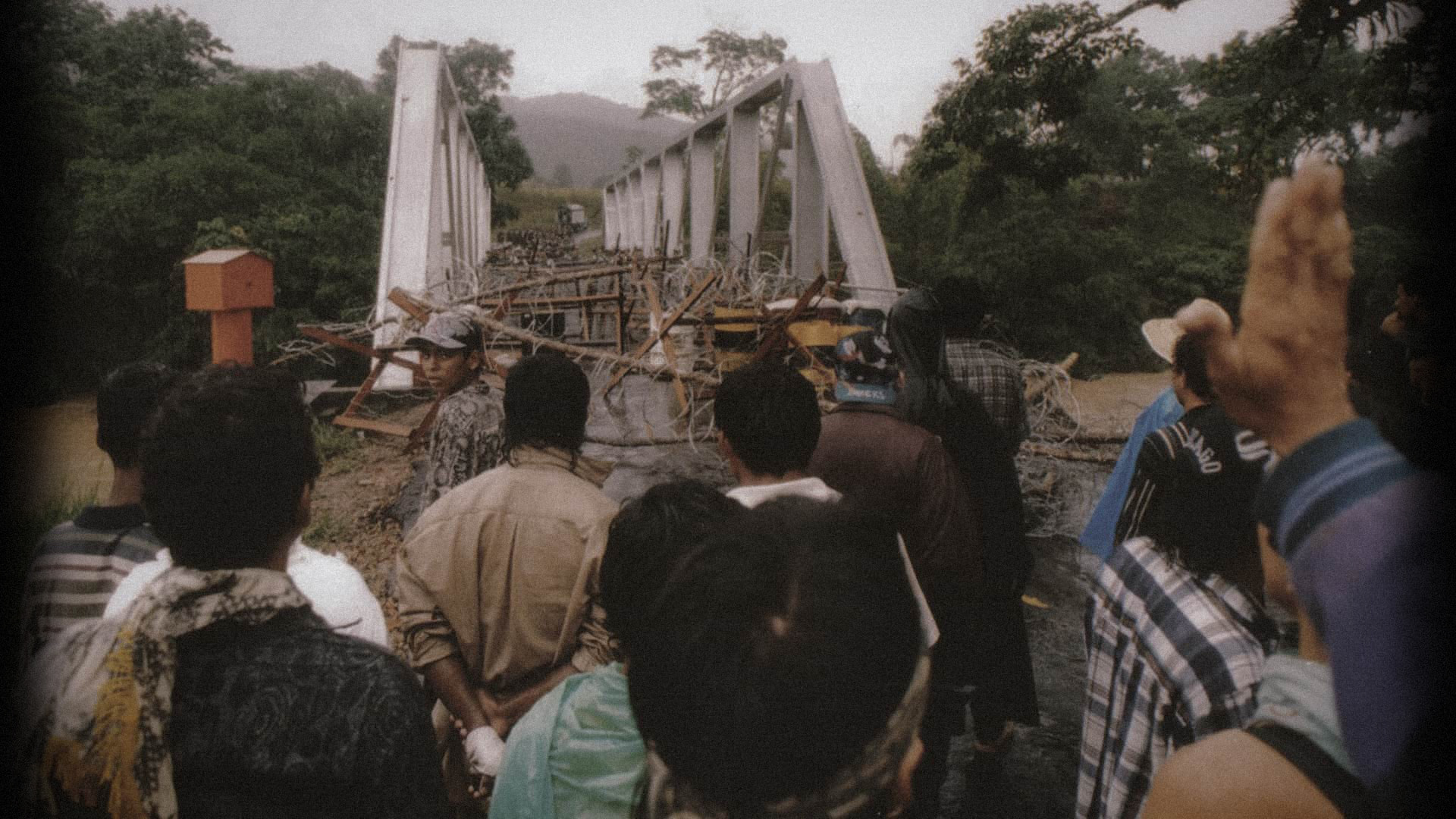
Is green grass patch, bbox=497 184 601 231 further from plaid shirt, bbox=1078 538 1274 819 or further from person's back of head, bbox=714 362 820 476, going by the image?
plaid shirt, bbox=1078 538 1274 819

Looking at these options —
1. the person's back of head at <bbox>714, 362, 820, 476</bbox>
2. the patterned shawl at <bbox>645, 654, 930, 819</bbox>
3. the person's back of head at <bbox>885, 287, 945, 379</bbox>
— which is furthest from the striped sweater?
the person's back of head at <bbox>885, 287, 945, 379</bbox>

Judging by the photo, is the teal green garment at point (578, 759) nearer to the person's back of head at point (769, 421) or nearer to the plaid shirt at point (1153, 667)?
the person's back of head at point (769, 421)

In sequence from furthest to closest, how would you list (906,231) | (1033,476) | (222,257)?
(906,231), (1033,476), (222,257)

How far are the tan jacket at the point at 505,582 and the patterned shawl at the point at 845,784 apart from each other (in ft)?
3.34

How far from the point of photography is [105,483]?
8320 millimetres

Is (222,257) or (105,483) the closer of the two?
(222,257)

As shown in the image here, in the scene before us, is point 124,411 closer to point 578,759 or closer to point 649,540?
point 649,540

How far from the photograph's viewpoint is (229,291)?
3.78 m

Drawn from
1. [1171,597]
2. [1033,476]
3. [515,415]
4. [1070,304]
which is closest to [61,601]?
[515,415]

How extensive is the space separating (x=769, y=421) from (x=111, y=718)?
1.43 m

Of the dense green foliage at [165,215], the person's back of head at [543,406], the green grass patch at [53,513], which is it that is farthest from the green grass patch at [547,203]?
the person's back of head at [543,406]

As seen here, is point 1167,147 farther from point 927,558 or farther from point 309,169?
point 927,558

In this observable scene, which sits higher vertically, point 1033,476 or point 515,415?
point 515,415

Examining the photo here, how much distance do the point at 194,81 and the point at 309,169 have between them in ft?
27.7
